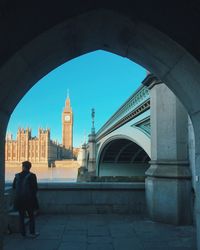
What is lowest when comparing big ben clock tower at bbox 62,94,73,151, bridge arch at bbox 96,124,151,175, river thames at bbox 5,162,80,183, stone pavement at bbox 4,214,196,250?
river thames at bbox 5,162,80,183

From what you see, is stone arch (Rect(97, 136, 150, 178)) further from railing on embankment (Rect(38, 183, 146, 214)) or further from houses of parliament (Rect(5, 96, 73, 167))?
houses of parliament (Rect(5, 96, 73, 167))

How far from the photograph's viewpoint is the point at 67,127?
155125 mm

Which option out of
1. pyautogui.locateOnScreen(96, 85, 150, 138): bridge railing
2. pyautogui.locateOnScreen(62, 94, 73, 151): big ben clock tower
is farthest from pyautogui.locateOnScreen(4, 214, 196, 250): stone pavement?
pyautogui.locateOnScreen(62, 94, 73, 151): big ben clock tower

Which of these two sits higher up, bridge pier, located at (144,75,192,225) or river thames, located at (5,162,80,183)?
bridge pier, located at (144,75,192,225)

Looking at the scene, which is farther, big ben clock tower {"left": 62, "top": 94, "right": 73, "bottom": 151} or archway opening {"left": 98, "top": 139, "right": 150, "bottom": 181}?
big ben clock tower {"left": 62, "top": 94, "right": 73, "bottom": 151}

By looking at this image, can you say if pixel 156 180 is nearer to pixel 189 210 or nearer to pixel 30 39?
pixel 189 210

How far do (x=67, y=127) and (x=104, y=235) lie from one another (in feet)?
492

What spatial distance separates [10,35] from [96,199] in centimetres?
536

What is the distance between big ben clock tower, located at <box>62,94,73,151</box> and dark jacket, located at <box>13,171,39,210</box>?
145207 millimetres

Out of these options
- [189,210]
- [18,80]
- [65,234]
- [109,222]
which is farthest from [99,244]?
[18,80]

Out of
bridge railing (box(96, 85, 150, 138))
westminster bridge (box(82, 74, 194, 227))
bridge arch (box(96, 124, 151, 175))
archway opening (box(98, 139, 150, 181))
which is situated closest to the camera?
westminster bridge (box(82, 74, 194, 227))

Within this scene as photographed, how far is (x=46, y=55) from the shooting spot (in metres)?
3.72

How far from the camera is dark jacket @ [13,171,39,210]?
18.6ft

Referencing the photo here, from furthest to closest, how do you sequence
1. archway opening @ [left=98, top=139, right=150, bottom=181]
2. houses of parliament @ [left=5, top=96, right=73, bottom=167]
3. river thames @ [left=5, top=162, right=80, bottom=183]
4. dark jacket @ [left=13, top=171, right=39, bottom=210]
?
houses of parliament @ [left=5, top=96, right=73, bottom=167] → river thames @ [left=5, top=162, right=80, bottom=183] → archway opening @ [left=98, top=139, right=150, bottom=181] → dark jacket @ [left=13, top=171, right=39, bottom=210]
